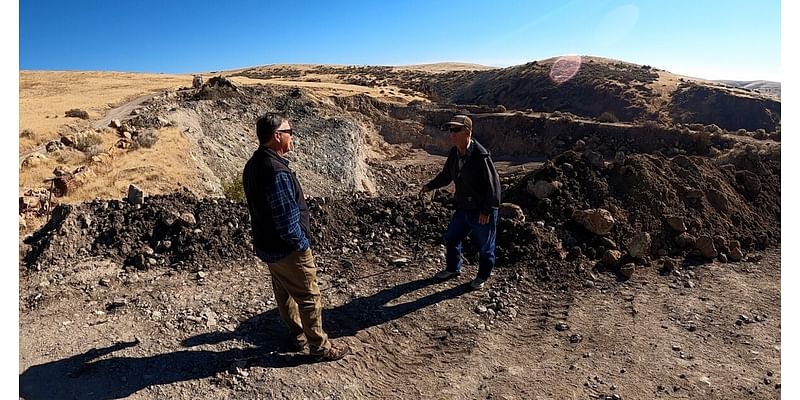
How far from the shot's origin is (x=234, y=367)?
3.69 m

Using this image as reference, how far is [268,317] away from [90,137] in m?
8.60

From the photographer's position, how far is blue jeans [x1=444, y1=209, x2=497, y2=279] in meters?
4.86

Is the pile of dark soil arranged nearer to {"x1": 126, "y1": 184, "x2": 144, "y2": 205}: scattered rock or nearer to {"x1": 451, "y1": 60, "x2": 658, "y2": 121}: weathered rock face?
{"x1": 126, "y1": 184, "x2": 144, "y2": 205}: scattered rock

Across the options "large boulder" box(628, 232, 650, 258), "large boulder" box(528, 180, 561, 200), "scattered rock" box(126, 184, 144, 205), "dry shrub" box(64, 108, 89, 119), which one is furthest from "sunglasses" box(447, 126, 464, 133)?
"dry shrub" box(64, 108, 89, 119)

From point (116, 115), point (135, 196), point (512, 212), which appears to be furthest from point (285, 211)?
point (116, 115)

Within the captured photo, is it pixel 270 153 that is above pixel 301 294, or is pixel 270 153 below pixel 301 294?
above

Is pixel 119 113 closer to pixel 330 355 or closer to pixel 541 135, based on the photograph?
pixel 541 135

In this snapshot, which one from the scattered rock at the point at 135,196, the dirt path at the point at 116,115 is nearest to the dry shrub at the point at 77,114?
the dirt path at the point at 116,115

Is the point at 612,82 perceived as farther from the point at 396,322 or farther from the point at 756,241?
the point at 396,322

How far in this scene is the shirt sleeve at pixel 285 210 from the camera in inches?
127

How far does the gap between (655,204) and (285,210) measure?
5.88 meters

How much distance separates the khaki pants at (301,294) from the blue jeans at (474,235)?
198cm

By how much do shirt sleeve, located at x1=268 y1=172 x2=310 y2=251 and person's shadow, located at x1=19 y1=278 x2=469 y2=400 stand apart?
1200 millimetres

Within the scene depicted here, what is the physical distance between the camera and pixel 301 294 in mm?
3547
